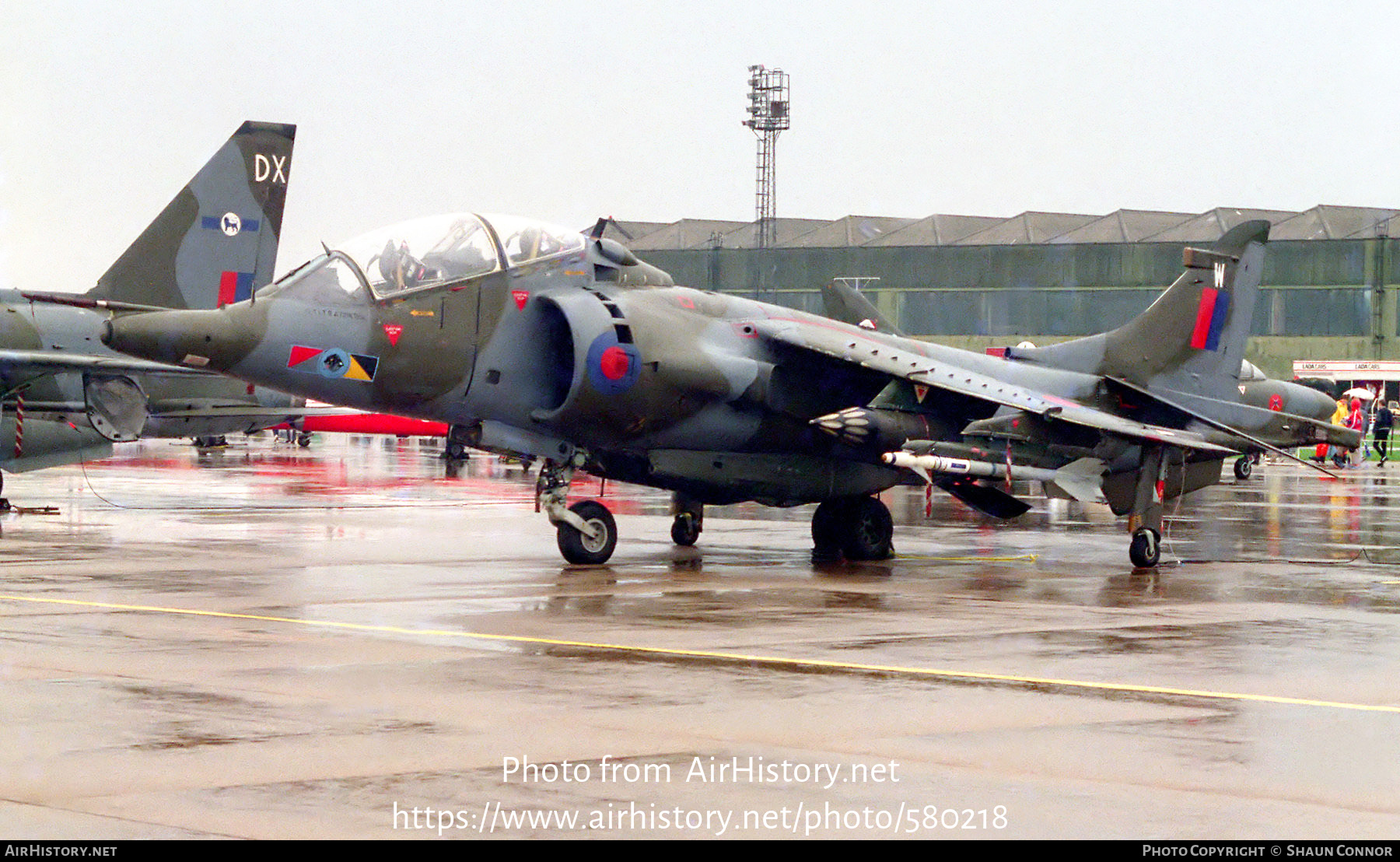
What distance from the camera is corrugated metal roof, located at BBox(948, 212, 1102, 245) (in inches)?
3054

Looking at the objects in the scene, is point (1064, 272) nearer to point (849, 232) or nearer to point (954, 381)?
point (849, 232)

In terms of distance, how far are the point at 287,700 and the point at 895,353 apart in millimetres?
8981

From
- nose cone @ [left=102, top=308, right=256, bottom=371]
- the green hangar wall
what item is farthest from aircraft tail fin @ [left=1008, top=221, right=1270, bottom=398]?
the green hangar wall

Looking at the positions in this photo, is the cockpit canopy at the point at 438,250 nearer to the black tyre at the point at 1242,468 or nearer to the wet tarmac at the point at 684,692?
the wet tarmac at the point at 684,692

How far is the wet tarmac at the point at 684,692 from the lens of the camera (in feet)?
17.1

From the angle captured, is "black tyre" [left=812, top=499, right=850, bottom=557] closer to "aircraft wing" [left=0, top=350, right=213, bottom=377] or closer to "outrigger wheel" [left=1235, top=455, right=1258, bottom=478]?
"aircraft wing" [left=0, top=350, right=213, bottom=377]

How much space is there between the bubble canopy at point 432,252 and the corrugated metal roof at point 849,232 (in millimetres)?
67265

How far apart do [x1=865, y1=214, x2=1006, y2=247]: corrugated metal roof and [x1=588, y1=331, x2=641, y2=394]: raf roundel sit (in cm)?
6634

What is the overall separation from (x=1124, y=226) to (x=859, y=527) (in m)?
64.9

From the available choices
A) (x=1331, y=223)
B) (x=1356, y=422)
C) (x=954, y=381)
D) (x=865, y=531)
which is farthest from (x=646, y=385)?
(x=1331, y=223)

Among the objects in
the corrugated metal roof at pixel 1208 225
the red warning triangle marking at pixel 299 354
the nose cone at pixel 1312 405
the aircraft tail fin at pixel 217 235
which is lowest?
the nose cone at pixel 1312 405

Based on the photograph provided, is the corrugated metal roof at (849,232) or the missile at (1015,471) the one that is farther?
the corrugated metal roof at (849,232)

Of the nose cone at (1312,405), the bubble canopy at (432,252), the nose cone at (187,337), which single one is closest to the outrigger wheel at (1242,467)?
the nose cone at (1312,405)
